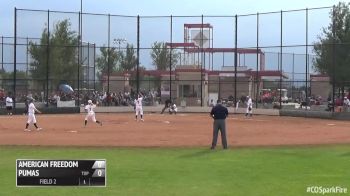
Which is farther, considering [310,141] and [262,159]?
[310,141]

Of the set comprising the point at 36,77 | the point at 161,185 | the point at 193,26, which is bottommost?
the point at 161,185

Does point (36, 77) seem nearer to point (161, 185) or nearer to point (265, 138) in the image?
point (265, 138)

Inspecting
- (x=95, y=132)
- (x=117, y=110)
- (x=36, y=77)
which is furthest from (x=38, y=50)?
(x=95, y=132)

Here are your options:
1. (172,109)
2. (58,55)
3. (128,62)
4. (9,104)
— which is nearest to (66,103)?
(58,55)

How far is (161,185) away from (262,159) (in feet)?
19.8

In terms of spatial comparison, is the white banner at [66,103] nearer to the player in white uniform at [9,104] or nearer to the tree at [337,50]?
the player in white uniform at [9,104]

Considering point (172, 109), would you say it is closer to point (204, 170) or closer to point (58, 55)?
point (58, 55)

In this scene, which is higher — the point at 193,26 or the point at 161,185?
the point at 193,26

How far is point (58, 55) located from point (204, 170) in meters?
45.3

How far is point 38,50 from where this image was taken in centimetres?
5800

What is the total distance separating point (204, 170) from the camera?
15141 mm

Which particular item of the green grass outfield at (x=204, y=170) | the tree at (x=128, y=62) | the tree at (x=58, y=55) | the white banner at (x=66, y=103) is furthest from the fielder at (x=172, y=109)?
the green grass outfield at (x=204, y=170)

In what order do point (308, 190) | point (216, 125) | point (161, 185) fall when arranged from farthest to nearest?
point (216, 125) < point (161, 185) < point (308, 190)
